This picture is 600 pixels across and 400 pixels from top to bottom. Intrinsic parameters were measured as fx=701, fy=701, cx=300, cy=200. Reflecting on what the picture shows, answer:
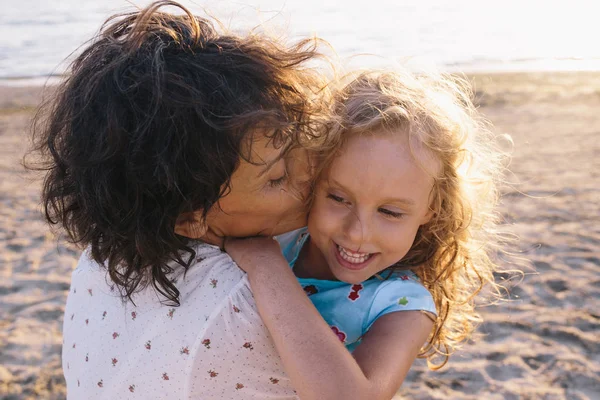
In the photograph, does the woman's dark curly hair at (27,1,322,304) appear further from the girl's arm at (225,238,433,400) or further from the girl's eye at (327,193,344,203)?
the girl's eye at (327,193,344,203)

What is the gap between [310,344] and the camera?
162cm

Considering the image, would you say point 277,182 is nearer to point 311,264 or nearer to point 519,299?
point 311,264

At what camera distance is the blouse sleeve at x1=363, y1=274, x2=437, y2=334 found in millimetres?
1974

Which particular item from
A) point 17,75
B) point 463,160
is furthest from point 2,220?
point 17,75

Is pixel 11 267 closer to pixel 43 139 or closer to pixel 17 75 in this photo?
pixel 43 139

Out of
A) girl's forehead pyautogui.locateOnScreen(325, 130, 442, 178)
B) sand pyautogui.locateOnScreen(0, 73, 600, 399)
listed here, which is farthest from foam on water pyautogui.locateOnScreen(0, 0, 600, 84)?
girl's forehead pyautogui.locateOnScreen(325, 130, 442, 178)

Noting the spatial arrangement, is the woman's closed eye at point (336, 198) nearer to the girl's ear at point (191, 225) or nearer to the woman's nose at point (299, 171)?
the woman's nose at point (299, 171)

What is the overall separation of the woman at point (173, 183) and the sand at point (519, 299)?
120cm

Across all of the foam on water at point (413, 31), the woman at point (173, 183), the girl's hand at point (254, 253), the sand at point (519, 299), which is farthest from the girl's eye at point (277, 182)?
the foam on water at point (413, 31)

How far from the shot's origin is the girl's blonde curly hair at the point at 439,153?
205 cm

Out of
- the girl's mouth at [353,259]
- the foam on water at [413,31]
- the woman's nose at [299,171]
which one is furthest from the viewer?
the foam on water at [413,31]

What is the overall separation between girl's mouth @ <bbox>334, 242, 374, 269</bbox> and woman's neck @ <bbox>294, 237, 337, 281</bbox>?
13cm

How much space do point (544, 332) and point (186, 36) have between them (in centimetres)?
290

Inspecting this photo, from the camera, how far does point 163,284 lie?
5.52 feet
